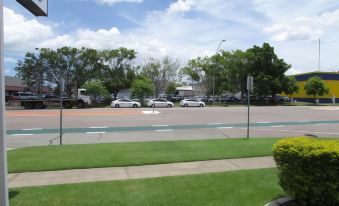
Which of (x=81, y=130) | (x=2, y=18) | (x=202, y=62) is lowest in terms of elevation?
(x=81, y=130)

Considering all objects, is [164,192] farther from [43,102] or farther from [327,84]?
[327,84]

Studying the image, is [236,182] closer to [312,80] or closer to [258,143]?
[258,143]

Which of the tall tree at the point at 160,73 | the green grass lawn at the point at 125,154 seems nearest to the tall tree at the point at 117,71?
the tall tree at the point at 160,73

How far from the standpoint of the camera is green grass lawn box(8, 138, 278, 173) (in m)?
9.53

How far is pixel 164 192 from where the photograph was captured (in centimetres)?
665

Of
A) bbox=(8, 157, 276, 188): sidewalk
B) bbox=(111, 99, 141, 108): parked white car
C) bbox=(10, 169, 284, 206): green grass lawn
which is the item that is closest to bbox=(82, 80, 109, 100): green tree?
bbox=(111, 99, 141, 108): parked white car

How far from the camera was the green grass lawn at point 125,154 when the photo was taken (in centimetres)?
953

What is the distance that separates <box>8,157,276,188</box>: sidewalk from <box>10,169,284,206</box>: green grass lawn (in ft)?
1.96

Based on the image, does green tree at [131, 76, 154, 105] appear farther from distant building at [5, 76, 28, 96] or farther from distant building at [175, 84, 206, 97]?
distant building at [5, 76, 28, 96]

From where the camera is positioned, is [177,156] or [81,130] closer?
[177,156]

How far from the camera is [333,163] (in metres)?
4.99

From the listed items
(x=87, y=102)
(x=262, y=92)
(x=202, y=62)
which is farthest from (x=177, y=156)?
(x=202, y=62)

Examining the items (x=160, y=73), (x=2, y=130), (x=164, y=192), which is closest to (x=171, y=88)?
(x=160, y=73)

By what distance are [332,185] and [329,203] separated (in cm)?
31
